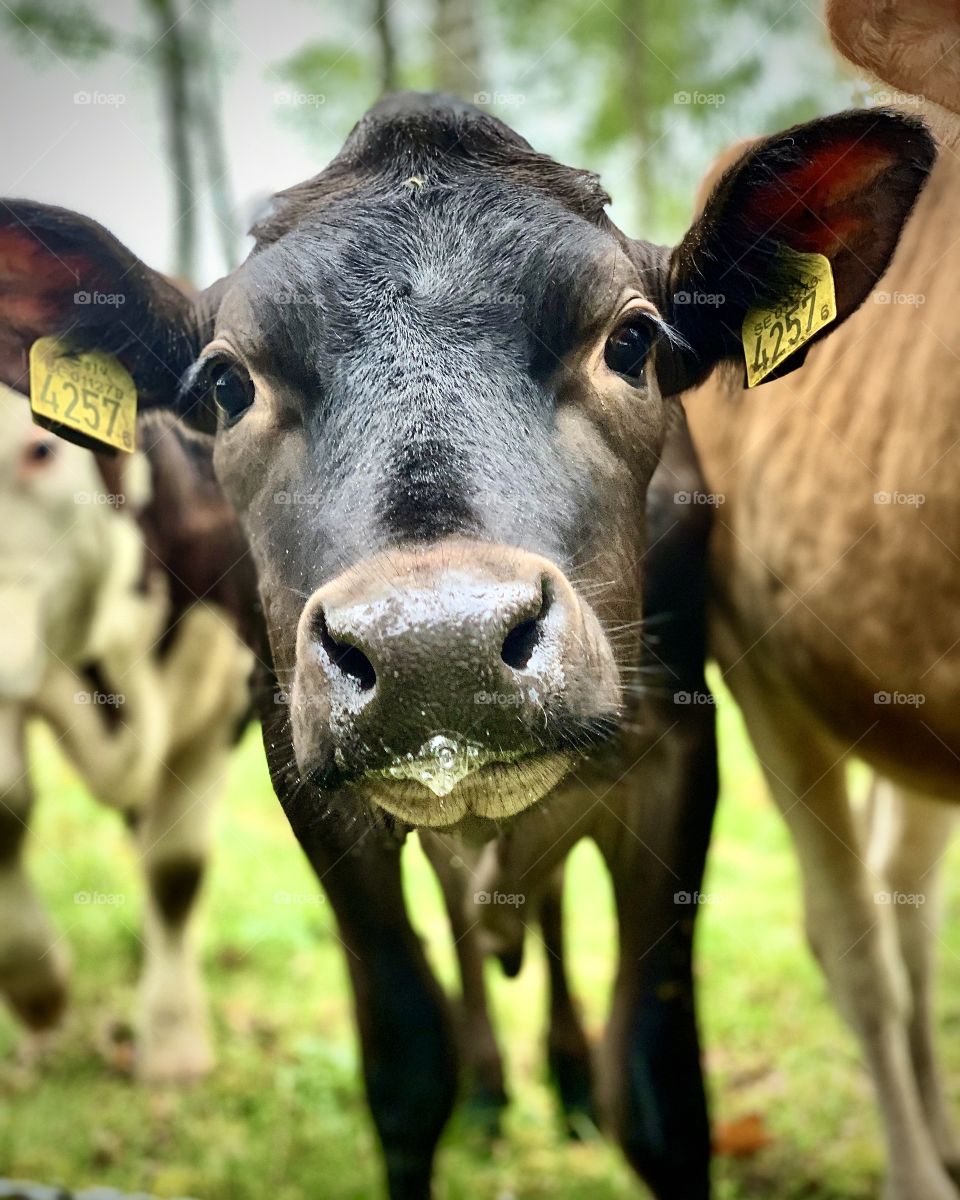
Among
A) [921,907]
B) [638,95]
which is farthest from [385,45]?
[921,907]

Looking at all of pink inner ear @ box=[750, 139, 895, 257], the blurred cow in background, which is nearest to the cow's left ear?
pink inner ear @ box=[750, 139, 895, 257]

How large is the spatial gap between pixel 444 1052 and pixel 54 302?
191 centimetres

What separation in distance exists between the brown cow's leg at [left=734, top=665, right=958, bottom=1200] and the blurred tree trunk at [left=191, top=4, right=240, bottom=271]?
1842 millimetres

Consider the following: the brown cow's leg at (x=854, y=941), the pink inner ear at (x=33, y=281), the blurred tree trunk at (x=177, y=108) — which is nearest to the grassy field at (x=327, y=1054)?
the brown cow's leg at (x=854, y=941)

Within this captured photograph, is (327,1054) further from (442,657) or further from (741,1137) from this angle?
(442,657)

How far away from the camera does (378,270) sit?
213 cm

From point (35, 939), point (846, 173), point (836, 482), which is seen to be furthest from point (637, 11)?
point (35, 939)

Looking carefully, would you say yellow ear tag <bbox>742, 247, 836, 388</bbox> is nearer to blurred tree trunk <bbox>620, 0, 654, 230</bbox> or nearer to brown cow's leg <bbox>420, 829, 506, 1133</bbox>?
blurred tree trunk <bbox>620, 0, 654, 230</bbox>

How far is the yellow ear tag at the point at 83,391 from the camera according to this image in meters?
2.47

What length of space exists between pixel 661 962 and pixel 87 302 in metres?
1.97

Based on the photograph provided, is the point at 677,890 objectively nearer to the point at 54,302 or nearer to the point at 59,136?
the point at 54,302

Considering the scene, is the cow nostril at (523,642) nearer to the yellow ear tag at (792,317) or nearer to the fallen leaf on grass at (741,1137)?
the yellow ear tag at (792,317)

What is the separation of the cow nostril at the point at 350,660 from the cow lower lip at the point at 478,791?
0.55ft

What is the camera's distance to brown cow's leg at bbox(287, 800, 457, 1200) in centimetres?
275
